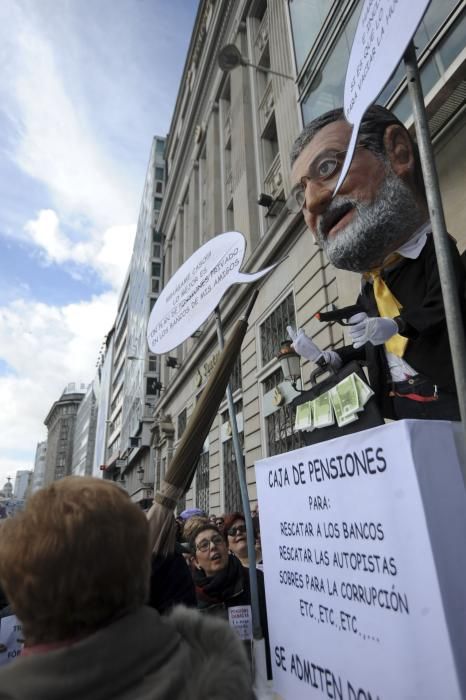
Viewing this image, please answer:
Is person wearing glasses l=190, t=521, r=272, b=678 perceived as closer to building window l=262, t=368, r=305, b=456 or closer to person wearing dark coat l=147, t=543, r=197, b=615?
person wearing dark coat l=147, t=543, r=197, b=615

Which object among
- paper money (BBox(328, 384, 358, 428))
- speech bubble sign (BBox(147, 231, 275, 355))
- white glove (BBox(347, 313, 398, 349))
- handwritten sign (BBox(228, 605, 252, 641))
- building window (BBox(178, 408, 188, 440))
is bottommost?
handwritten sign (BBox(228, 605, 252, 641))

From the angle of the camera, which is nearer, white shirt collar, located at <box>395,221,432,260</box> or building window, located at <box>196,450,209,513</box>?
white shirt collar, located at <box>395,221,432,260</box>

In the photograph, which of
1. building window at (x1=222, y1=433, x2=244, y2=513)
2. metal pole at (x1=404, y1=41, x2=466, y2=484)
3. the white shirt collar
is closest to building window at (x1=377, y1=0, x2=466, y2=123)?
the white shirt collar

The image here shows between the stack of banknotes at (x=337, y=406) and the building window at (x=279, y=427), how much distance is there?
661cm

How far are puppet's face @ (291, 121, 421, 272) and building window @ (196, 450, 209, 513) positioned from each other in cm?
1268

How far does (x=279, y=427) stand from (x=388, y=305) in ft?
24.4

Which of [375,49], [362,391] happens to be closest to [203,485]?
[362,391]

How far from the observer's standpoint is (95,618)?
3.18ft

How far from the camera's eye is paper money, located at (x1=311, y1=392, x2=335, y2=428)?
2299 millimetres

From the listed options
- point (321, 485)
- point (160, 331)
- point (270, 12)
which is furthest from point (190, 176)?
point (321, 485)

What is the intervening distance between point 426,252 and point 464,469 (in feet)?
6.36

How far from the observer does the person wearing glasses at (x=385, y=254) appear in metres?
2.52

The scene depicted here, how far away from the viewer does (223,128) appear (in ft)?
60.4

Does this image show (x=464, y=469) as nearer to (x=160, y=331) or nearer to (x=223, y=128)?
(x=160, y=331)
